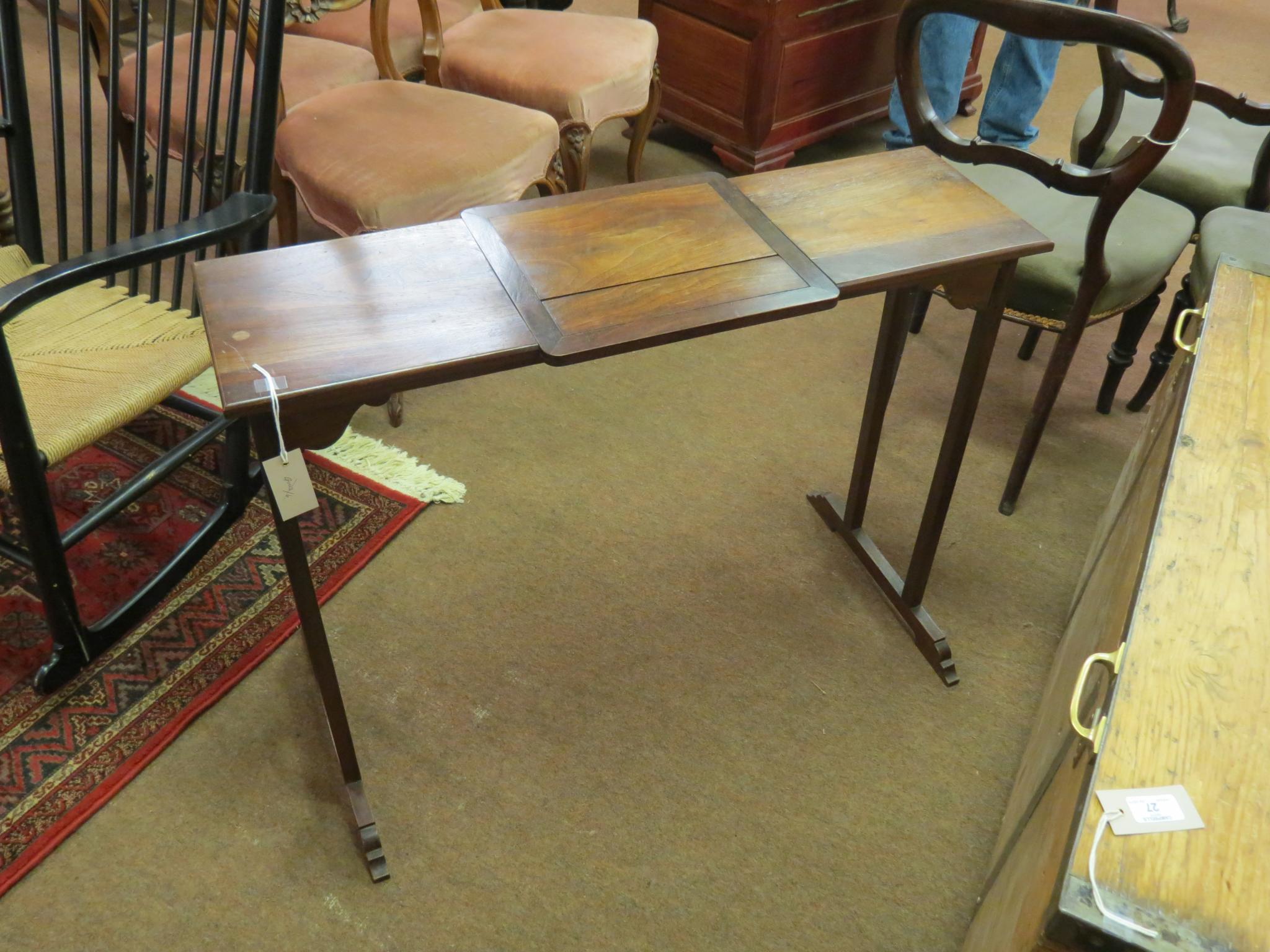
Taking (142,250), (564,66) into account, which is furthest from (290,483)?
(564,66)

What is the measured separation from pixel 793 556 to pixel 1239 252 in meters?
0.88

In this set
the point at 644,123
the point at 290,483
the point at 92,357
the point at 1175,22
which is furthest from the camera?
the point at 1175,22

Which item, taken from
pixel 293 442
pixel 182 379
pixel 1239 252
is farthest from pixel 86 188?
pixel 1239 252

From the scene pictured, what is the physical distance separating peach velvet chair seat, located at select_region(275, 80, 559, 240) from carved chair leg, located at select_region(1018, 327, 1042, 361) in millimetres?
1103

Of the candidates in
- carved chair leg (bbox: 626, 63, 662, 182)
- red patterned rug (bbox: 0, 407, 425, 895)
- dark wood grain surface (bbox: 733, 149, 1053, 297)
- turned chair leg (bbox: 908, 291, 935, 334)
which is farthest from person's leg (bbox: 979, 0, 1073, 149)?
red patterned rug (bbox: 0, 407, 425, 895)

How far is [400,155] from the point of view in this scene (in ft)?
5.85

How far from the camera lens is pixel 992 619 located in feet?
5.39

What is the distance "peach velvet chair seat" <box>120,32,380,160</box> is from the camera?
193cm

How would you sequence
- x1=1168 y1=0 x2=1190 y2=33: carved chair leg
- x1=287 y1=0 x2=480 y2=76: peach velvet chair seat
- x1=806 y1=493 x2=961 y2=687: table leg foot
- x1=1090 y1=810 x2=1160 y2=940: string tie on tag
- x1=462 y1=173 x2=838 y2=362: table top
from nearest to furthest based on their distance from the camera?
x1=1090 y1=810 x2=1160 y2=940: string tie on tag, x1=462 y1=173 x2=838 y2=362: table top, x1=806 y1=493 x2=961 y2=687: table leg foot, x1=287 y1=0 x2=480 y2=76: peach velvet chair seat, x1=1168 y1=0 x2=1190 y2=33: carved chair leg

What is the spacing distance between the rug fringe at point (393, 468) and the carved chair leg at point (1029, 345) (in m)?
1.27

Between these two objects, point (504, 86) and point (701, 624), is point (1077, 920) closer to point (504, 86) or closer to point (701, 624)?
point (701, 624)

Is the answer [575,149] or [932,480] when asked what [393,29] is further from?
[932,480]

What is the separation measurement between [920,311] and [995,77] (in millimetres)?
777

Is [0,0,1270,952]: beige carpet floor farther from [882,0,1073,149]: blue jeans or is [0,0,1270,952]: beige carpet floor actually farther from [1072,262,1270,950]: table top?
→ [882,0,1073,149]: blue jeans
